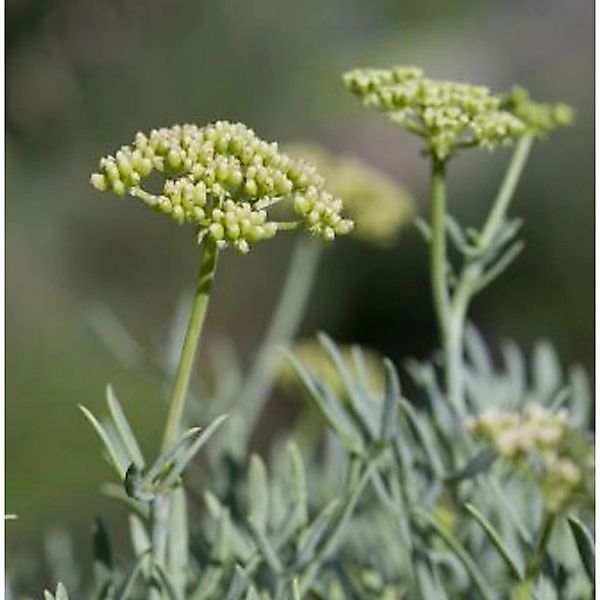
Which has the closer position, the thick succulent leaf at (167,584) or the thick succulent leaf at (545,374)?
the thick succulent leaf at (167,584)

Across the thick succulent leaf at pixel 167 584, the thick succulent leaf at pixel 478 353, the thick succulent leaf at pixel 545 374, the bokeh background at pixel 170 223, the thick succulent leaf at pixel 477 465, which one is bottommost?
the thick succulent leaf at pixel 167 584

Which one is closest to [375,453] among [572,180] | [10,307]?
[10,307]

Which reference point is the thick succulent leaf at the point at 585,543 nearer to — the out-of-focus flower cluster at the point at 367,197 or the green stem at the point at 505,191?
the green stem at the point at 505,191

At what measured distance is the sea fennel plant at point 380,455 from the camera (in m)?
0.41

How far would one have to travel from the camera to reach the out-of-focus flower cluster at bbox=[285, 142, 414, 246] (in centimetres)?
74

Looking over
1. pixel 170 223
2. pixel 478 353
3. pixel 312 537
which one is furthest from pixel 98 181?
pixel 170 223

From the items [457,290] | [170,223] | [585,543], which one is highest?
[170,223]

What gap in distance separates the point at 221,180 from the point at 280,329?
0.38 meters

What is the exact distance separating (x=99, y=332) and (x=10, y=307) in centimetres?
94

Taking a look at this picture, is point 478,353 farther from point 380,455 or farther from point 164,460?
point 164,460

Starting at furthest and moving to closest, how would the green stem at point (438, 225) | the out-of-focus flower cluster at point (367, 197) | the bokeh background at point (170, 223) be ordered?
the bokeh background at point (170, 223), the out-of-focus flower cluster at point (367, 197), the green stem at point (438, 225)

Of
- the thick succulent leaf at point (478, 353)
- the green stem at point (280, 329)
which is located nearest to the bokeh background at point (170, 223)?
the green stem at point (280, 329)

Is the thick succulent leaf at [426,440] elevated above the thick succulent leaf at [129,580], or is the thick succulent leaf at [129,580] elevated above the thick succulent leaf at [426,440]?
the thick succulent leaf at [426,440]

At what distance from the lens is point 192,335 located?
0.39 metres
